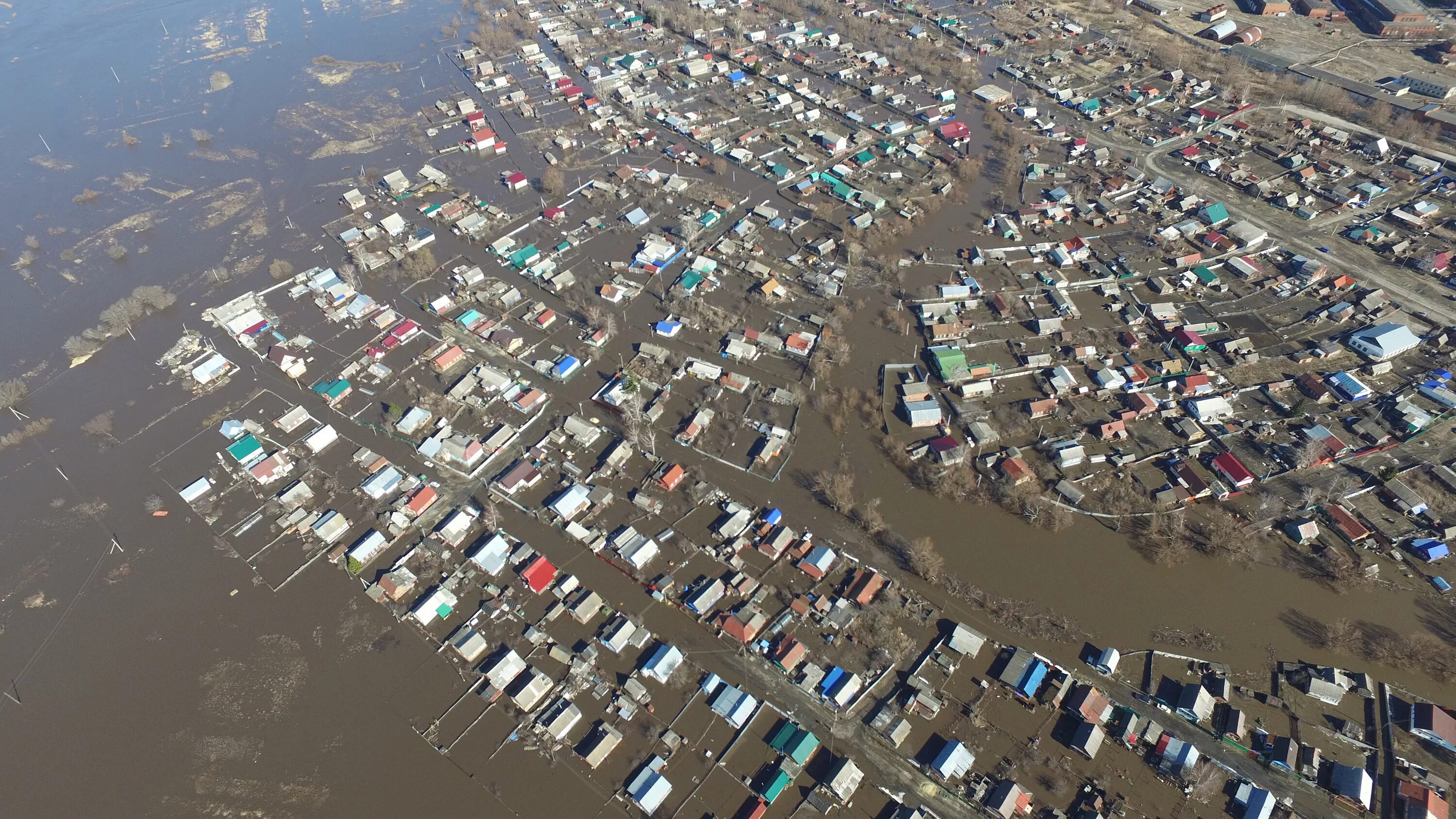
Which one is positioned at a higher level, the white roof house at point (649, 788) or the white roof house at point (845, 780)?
the white roof house at point (845, 780)

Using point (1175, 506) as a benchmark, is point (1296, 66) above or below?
above

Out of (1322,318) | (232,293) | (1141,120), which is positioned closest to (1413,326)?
(1322,318)

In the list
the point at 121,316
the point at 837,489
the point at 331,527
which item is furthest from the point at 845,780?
the point at 121,316

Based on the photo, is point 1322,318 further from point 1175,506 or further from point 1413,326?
point 1175,506

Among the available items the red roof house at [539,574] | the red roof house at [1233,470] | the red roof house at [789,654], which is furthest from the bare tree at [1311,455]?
the red roof house at [539,574]

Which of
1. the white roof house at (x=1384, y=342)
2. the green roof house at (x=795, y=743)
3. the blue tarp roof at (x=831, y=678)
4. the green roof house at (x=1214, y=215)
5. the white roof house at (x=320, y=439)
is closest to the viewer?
the green roof house at (x=795, y=743)

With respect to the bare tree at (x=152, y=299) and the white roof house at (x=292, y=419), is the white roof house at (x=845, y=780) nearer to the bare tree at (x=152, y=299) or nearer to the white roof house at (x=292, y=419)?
the white roof house at (x=292, y=419)
